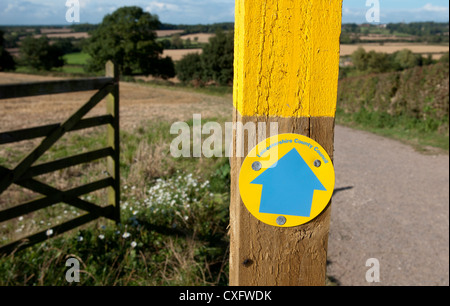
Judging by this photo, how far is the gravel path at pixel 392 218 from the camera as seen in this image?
3.95 m

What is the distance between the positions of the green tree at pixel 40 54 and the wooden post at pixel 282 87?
4718 cm

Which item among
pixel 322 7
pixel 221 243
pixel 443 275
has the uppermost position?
pixel 322 7

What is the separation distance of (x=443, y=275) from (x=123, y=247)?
3.03m

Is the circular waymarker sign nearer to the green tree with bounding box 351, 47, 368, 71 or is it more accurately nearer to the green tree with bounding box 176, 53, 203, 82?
the green tree with bounding box 176, 53, 203, 82

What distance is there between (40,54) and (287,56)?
48.7 metres

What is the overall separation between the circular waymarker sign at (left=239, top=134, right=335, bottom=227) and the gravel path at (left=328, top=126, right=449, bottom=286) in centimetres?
290

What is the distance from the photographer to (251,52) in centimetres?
98

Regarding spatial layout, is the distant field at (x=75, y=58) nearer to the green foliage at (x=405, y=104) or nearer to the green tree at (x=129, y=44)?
the green tree at (x=129, y=44)

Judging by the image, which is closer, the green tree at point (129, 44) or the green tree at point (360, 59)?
the green tree at point (360, 59)

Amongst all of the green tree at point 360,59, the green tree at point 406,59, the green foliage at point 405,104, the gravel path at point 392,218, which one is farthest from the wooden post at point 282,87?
the green tree at point 406,59

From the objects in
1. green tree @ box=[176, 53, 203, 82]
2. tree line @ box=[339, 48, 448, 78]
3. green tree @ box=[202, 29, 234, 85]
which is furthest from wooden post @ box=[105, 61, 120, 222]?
tree line @ box=[339, 48, 448, 78]

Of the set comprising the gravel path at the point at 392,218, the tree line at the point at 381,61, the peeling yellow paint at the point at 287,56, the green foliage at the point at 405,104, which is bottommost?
the gravel path at the point at 392,218

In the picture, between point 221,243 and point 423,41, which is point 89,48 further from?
point 221,243

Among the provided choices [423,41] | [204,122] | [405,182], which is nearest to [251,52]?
[405,182]
